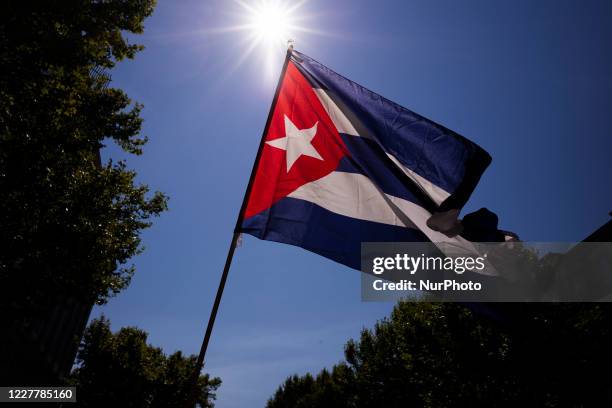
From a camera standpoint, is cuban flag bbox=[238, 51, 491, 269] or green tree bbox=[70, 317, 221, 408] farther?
green tree bbox=[70, 317, 221, 408]

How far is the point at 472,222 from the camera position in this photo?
491 cm

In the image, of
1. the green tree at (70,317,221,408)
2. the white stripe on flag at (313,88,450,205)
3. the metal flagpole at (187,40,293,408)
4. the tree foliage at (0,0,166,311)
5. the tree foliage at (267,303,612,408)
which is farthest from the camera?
the green tree at (70,317,221,408)

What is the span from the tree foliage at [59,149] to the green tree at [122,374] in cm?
2107

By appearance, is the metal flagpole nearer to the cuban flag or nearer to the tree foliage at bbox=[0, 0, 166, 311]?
the cuban flag

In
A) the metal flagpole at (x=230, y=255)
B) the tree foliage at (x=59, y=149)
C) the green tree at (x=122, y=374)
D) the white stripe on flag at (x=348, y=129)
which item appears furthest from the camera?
the green tree at (x=122, y=374)

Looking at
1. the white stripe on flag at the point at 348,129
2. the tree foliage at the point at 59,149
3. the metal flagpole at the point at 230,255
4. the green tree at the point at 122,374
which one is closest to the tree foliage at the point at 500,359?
the white stripe on flag at the point at 348,129

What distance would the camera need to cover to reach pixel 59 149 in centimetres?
921

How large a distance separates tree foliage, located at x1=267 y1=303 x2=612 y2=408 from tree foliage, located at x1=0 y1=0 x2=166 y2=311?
11370 mm

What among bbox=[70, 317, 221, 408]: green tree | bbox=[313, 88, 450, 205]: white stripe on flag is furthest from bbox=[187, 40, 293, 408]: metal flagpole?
bbox=[70, 317, 221, 408]: green tree

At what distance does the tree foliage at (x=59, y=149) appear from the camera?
27.9ft

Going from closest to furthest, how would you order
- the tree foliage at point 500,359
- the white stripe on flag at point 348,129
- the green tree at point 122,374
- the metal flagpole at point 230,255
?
the metal flagpole at point 230,255
the white stripe on flag at point 348,129
the tree foliage at point 500,359
the green tree at point 122,374

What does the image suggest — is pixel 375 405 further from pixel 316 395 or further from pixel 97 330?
pixel 97 330

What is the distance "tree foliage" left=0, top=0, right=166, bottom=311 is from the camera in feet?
27.9

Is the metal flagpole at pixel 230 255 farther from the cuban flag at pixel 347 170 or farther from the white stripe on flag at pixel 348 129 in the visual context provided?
the white stripe on flag at pixel 348 129
